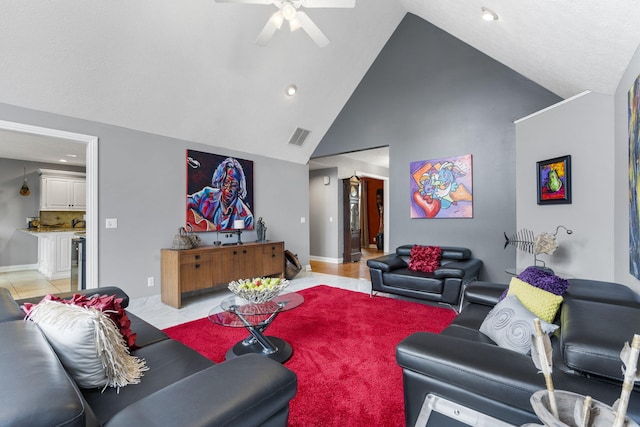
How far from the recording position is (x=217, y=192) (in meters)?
4.52

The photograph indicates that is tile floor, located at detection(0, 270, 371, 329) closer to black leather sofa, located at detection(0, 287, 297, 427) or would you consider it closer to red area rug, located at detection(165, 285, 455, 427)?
red area rug, located at detection(165, 285, 455, 427)

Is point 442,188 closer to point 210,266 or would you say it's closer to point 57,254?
point 210,266

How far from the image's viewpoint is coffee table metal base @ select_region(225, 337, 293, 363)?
2303 mm

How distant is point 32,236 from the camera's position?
21.4 ft

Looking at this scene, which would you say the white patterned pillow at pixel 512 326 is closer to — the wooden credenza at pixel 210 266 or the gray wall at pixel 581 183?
the gray wall at pixel 581 183

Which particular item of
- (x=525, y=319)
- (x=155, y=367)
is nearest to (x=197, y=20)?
(x=155, y=367)

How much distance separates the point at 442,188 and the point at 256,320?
3378 mm

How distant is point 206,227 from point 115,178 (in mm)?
1317

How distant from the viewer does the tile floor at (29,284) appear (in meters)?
4.53

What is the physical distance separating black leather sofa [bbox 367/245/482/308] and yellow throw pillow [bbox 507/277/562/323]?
1575 mm

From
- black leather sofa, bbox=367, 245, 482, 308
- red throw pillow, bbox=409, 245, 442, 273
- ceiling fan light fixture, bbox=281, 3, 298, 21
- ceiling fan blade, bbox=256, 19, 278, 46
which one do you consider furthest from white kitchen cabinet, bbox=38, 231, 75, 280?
red throw pillow, bbox=409, 245, 442, 273

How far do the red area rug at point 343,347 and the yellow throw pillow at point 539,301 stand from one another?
3.11 ft

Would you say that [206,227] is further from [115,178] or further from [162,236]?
[115,178]

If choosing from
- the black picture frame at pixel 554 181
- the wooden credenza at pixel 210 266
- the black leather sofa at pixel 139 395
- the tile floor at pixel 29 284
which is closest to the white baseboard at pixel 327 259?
the wooden credenza at pixel 210 266
